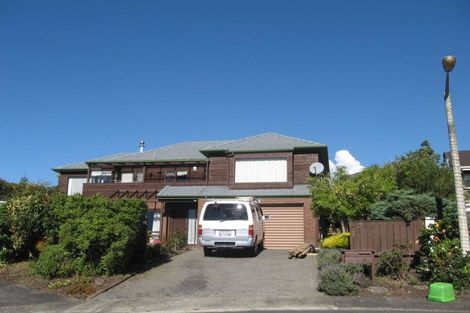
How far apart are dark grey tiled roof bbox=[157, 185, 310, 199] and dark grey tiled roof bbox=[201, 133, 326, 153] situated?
2.13m

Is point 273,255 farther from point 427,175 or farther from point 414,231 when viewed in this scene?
point 427,175

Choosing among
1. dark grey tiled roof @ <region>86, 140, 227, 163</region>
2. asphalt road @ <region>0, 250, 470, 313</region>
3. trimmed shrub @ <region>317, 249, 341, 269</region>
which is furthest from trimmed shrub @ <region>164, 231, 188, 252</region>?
dark grey tiled roof @ <region>86, 140, 227, 163</region>

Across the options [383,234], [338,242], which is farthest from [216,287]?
[338,242]

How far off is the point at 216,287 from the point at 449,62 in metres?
8.03

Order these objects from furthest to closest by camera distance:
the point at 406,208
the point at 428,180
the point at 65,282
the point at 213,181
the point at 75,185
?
1. the point at 75,185
2. the point at 213,181
3. the point at 428,180
4. the point at 406,208
5. the point at 65,282

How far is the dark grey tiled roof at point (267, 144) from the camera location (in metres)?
24.4

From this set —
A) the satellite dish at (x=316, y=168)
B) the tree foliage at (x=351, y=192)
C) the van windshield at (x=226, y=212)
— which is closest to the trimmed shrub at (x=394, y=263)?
the van windshield at (x=226, y=212)

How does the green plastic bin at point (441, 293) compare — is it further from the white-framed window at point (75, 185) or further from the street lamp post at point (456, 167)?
the white-framed window at point (75, 185)

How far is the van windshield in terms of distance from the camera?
15883 millimetres

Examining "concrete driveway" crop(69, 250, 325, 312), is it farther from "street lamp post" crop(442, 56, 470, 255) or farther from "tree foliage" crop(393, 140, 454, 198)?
"tree foliage" crop(393, 140, 454, 198)

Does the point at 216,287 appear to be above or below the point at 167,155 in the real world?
below

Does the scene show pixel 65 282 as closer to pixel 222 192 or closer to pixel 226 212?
pixel 226 212

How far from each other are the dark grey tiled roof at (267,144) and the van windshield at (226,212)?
28.8 feet

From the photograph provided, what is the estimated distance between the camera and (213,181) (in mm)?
25953
